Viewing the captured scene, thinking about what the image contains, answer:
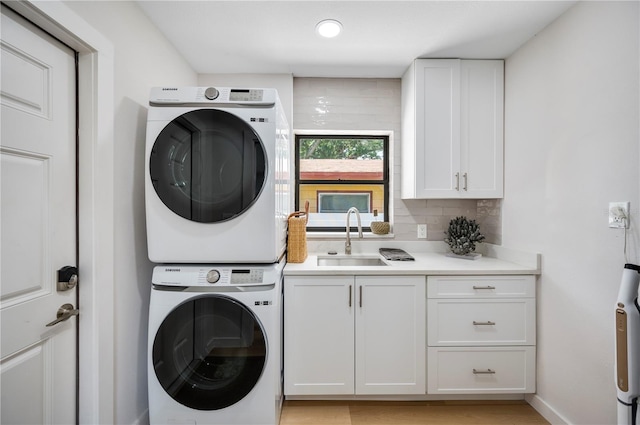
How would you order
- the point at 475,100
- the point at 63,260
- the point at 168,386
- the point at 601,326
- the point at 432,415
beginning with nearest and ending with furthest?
the point at 63,260 < the point at 601,326 < the point at 168,386 < the point at 432,415 < the point at 475,100

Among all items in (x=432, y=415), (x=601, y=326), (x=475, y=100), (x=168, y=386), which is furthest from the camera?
(x=475, y=100)

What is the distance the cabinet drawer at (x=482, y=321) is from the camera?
5.75ft

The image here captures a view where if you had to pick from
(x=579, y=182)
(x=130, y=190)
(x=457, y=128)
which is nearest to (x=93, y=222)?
(x=130, y=190)

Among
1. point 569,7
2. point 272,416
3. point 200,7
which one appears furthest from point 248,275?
point 569,7

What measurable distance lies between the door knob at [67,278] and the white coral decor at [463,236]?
232cm

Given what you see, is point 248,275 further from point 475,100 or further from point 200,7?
point 475,100

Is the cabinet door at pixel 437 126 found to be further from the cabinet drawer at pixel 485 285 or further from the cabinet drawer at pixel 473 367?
the cabinet drawer at pixel 473 367

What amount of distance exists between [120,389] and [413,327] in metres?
1.64

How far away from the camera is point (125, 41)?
1435 mm

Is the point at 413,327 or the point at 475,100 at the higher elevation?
the point at 475,100

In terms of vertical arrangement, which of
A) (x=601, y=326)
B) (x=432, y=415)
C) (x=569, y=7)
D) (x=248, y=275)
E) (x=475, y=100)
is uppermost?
(x=569, y=7)

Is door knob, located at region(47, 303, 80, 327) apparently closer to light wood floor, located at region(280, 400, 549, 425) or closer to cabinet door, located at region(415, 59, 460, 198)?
light wood floor, located at region(280, 400, 549, 425)

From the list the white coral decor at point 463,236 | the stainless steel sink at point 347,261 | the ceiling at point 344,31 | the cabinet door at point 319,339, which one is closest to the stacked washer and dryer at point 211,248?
the cabinet door at point 319,339

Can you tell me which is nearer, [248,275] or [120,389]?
[120,389]
